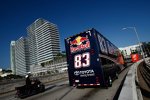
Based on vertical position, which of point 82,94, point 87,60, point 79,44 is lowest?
point 82,94

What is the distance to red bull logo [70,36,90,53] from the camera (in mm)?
11558

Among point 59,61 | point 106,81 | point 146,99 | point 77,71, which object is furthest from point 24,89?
point 59,61

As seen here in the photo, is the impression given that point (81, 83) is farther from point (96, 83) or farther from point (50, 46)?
point (50, 46)

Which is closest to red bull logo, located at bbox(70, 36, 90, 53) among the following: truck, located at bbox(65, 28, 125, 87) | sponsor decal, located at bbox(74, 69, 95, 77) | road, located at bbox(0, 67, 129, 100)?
truck, located at bbox(65, 28, 125, 87)

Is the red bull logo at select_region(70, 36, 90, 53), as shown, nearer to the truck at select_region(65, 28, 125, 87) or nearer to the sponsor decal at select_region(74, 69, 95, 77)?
the truck at select_region(65, 28, 125, 87)

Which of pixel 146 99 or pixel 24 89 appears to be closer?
pixel 146 99

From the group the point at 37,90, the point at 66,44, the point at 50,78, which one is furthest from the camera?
the point at 50,78

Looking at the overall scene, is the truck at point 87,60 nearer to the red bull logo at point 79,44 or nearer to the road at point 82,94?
the red bull logo at point 79,44

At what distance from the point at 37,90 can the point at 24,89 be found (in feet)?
4.97

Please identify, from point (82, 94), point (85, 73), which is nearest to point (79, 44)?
point (85, 73)

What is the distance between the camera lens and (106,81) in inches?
440

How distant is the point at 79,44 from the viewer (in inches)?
474

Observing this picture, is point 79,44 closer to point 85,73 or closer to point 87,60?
point 87,60

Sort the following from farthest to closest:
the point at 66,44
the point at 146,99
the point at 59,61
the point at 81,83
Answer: the point at 59,61 < the point at 66,44 < the point at 81,83 < the point at 146,99
